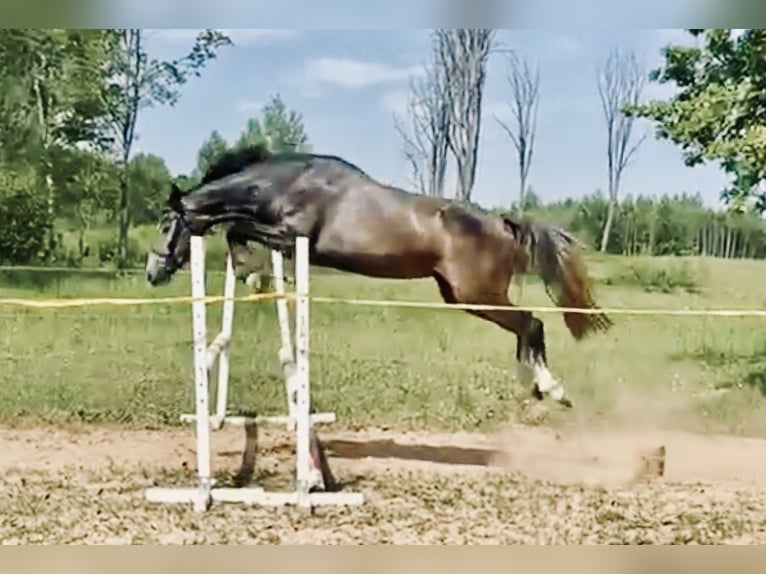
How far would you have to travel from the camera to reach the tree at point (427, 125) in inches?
131

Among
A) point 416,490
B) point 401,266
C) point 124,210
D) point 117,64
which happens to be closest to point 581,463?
point 416,490

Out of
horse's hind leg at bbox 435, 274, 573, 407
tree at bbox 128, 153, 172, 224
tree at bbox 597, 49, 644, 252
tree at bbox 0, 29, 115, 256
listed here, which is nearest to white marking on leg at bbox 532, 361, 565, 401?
horse's hind leg at bbox 435, 274, 573, 407

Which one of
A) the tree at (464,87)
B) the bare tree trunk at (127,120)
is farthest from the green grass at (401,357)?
the tree at (464,87)

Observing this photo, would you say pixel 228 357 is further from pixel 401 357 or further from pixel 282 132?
pixel 282 132

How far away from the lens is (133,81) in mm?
3352

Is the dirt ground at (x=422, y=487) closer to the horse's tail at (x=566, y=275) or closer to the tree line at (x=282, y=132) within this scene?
the horse's tail at (x=566, y=275)

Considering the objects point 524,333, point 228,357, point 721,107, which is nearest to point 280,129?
point 228,357

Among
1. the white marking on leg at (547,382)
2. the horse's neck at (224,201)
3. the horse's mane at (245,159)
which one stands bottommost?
the white marking on leg at (547,382)

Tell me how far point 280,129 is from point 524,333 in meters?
0.90

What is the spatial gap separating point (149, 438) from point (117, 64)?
106 centimetres

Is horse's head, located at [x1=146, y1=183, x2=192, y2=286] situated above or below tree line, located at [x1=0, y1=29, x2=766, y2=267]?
below

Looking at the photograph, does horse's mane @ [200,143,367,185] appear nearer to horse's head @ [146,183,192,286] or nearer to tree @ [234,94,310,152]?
tree @ [234,94,310,152]

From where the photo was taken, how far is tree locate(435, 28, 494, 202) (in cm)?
332

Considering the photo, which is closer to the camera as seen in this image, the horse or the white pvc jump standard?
the white pvc jump standard
